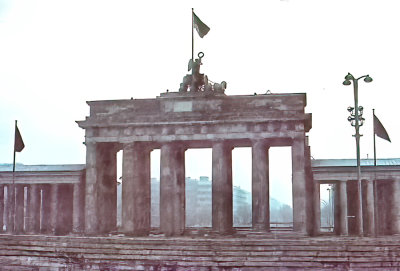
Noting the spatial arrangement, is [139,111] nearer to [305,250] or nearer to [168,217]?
[168,217]

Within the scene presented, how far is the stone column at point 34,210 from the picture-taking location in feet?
188

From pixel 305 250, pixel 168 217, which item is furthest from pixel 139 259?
pixel 168 217

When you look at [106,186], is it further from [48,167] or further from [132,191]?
[48,167]

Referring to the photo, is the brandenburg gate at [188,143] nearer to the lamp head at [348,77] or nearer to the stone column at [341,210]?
the stone column at [341,210]

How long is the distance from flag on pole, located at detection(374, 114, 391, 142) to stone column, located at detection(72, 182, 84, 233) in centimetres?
2692

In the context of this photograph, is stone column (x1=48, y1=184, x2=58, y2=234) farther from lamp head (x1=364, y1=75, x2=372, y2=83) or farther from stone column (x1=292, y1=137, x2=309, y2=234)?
lamp head (x1=364, y1=75, x2=372, y2=83)

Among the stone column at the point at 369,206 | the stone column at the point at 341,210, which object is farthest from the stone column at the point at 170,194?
the stone column at the point at 369,206

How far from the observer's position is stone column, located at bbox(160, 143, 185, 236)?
5144cm

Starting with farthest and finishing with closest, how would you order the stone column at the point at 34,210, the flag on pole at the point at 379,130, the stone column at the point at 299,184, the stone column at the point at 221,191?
the stone column at the point at 34,210 < the stone column at the point at 221,191 < the stone column at the point at 299,184 < the flag on pole at the point at 379,130

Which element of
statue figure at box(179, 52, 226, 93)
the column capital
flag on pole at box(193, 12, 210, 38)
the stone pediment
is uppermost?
flag on pole at box(193, 12, 210, 38)

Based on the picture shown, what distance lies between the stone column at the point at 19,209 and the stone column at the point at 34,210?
945 millimetres

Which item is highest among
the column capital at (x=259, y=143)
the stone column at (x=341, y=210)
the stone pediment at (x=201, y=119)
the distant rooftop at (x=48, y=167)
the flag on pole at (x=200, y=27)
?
the flag on pole at (x=200, y=27)

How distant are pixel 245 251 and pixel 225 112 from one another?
68.8 ft

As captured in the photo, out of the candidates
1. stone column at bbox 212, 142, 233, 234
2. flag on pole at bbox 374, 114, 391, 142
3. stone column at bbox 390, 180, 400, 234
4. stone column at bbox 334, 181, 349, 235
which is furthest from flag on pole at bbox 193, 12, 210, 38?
stone column at bbox 390, 180, 400, 234
